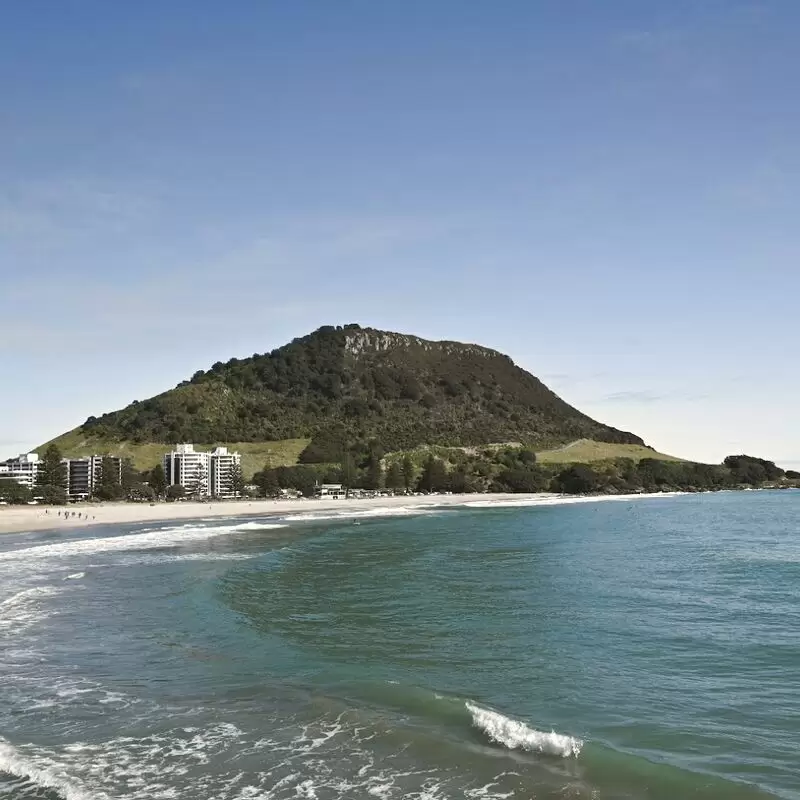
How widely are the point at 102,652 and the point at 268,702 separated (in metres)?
7.31

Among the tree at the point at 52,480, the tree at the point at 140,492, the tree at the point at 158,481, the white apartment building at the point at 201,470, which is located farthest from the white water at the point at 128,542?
A: the white apartment building at the point at 201,470

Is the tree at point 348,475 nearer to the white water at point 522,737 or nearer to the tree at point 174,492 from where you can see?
the tree at point 174,492

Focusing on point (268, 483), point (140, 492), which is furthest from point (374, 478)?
point (140, 492)

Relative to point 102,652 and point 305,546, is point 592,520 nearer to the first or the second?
point 305,546

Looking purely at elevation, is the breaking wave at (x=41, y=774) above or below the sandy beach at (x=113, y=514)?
below

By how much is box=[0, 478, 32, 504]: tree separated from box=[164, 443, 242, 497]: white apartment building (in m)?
47.5

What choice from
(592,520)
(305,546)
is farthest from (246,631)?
(592,520)

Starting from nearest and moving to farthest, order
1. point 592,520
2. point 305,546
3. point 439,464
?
1. point 305,546
2. point 592,520
3. point 439,464

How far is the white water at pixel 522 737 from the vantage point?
13.4 metres

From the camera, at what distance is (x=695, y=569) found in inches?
1549

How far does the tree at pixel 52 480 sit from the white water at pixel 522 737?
127226 mm

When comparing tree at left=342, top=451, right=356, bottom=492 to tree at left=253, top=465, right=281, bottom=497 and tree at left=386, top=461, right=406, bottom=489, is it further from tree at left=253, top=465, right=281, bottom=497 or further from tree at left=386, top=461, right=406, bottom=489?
tree at left=253, top=465, right=281, bottom=497

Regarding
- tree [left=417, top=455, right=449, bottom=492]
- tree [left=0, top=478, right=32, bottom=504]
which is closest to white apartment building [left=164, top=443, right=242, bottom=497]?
tree [left=417, top=455, right=449, bottom=492]

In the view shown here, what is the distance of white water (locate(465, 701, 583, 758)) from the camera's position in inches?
529
